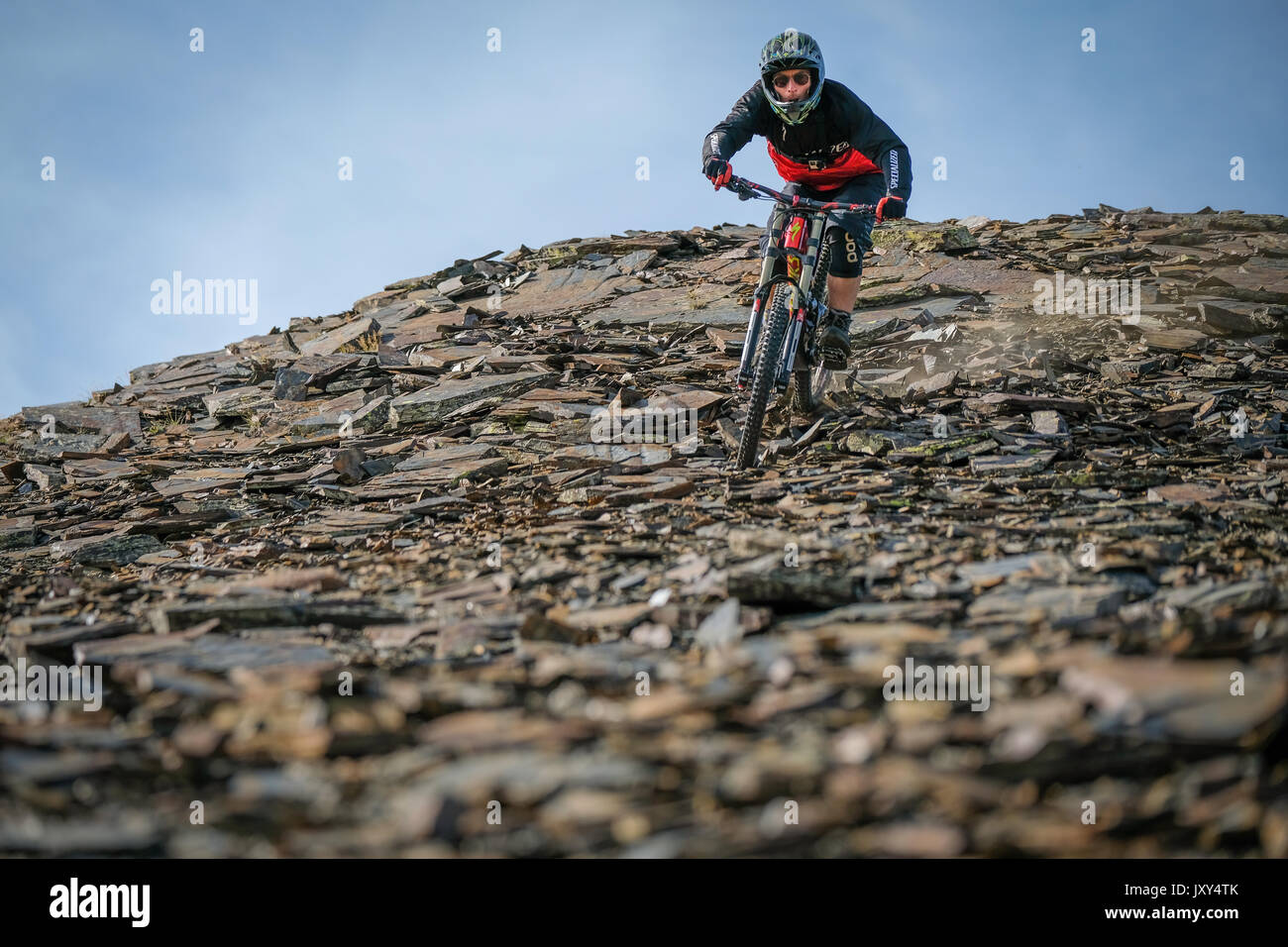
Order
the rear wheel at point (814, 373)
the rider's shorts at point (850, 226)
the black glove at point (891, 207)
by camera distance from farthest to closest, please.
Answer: the rear wheel at point (814, 373) < the rider's shorts at point (850, 226) < the black glove at point (891, 207)

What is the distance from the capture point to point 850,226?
6.73 meters

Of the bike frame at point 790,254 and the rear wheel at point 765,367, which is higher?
the bike frame at point 790,254

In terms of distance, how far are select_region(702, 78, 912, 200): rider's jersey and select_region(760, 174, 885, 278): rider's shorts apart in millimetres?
97

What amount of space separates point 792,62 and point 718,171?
1.08 metres

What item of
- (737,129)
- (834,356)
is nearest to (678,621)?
(834,356)

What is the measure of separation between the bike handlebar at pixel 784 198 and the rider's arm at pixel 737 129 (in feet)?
0.98

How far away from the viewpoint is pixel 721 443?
25.3 ft

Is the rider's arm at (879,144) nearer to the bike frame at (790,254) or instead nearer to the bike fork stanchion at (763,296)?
the bike frame at (790,254)

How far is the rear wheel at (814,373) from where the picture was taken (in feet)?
22.6

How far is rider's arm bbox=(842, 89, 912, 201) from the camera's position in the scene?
21.6 feet

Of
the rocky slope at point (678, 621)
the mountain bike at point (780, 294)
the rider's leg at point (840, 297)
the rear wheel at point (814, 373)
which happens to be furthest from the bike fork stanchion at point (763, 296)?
the rocky slope at point (678, 621)
